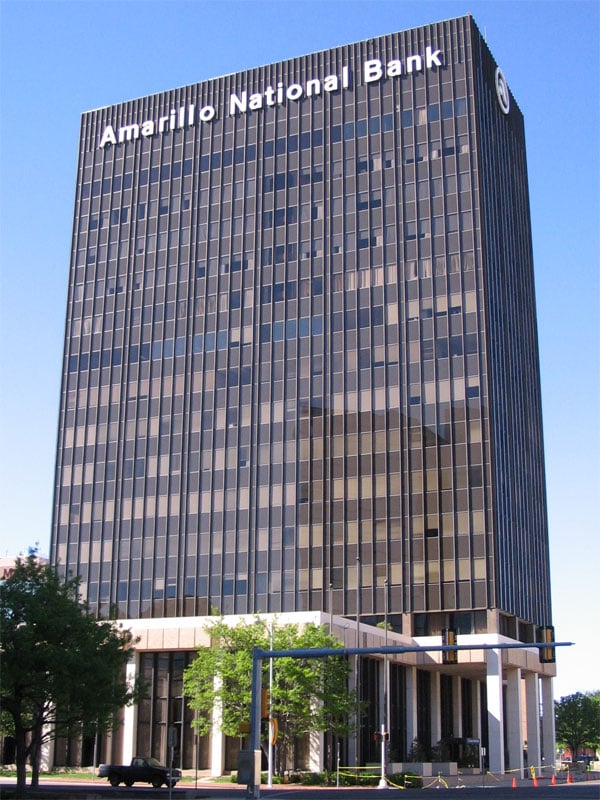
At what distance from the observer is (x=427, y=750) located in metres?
88.2

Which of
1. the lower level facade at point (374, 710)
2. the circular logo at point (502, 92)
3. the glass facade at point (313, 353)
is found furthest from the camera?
the circular logo at point (502, 92)

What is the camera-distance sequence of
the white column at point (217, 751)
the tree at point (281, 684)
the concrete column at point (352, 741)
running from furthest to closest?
1. the concrete column at point (352, 741)
2. the white column at point (217, 751)
3. the tree at point (281, 684)

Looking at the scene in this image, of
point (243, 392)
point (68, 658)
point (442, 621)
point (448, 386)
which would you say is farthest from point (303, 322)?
point (68, 658)

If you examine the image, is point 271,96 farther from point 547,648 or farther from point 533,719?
point 547,648

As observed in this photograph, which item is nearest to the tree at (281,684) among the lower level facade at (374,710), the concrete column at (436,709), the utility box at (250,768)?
the lower level facade at (374,710)

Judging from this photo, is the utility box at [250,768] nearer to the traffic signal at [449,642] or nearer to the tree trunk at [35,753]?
the traffic signal at [449,642]

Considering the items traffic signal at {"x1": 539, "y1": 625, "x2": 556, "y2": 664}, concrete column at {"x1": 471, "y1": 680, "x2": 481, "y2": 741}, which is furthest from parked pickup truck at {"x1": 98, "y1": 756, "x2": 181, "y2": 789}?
concrete column at {"x1": 471, "y1": 680, "x2": 481, "y2": 741}

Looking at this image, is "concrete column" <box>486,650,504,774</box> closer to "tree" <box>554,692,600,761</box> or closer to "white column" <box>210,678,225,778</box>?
"white column" <box>210,678,225,778</box>

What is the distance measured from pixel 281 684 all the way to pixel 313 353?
41.8 m

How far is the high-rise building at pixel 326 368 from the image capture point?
94062mm

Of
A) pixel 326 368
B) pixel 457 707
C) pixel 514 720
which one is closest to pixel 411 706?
pixel 514 720

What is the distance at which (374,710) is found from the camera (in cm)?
8338

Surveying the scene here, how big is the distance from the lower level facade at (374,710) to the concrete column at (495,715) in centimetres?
8

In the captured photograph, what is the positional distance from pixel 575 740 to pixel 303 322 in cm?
9537
